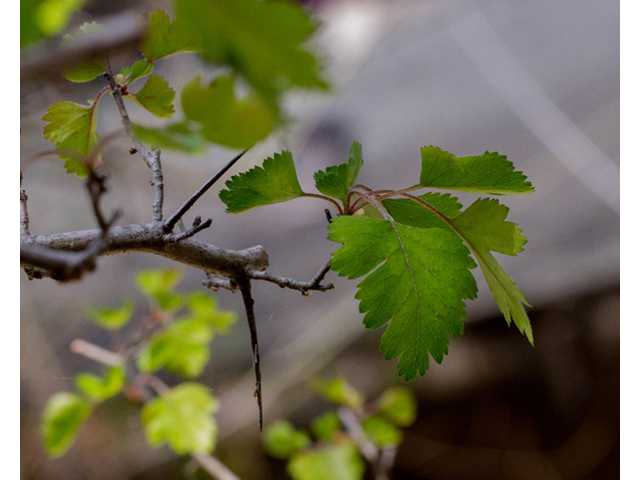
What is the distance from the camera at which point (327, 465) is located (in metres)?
0.68

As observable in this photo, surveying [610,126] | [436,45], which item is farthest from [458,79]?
[610,126]

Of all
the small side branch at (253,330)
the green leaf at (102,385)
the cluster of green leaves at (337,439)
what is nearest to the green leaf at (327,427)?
the cluster of green leaves at (337,439)

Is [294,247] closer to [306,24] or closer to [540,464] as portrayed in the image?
[540,464]

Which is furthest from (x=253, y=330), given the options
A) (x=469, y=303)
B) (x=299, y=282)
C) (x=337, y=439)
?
(x=469, y=303)

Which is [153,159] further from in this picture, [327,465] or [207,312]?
[327,465]

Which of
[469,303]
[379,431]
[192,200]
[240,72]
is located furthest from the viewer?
[469,303]

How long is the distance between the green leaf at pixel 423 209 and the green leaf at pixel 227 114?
0.49 ft

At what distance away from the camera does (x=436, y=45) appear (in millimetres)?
1077

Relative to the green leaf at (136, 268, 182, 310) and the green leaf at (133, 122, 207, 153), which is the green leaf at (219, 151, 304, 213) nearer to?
the green leaf at (133, 122, 207, 153)

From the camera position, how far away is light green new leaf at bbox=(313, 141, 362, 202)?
0.22 m

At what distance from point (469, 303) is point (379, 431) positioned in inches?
14.1

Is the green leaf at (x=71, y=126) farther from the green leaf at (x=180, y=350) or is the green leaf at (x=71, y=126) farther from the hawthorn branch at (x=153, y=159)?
the green leaf at (x=180, y=350)

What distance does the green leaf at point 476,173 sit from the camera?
214 mm

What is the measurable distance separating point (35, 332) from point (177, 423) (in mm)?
583
